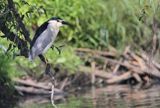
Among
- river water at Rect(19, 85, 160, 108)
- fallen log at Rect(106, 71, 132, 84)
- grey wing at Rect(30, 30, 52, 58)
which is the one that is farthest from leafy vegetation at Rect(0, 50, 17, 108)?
grey wing at Rect(30, 30, 52, 58)

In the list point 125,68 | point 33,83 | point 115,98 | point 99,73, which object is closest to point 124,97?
point 115,98

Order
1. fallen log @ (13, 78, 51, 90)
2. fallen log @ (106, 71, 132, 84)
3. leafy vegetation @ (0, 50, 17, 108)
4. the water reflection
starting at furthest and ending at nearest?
fallen log @ (106, 71, 132, 84) → fallen log @ (13, 78, 51, 90) → leafy vegetation @ (0, 50, 17, 108) → the water reflection

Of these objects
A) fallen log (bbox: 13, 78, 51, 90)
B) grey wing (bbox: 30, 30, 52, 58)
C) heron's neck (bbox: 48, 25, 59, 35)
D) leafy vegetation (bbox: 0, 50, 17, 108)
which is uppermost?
heron's neck (bbox: 48, 25, 59, 35)

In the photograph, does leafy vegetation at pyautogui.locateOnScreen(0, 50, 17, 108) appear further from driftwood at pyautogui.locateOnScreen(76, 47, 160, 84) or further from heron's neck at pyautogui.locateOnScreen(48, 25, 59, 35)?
heron's neck at pyautogui.locateOnScreen(48, 25, 59, 35)

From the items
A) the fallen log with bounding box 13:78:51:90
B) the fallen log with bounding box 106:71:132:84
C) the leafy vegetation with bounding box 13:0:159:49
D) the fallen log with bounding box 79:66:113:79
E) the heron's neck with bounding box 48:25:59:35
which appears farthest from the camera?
the leafy vegetation with bounding box 13:0:159:49

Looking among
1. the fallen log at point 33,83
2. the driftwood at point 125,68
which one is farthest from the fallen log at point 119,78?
the fallen log at point 33,83

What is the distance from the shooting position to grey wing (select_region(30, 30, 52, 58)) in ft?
32.6

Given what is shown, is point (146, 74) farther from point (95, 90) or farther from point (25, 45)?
point (25, 45)

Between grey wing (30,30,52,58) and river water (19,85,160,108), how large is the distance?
334 centimetres

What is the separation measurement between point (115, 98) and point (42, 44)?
5.05 meters

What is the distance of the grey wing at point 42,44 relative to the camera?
9.95m

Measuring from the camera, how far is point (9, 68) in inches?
661

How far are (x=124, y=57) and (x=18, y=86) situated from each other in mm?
3684

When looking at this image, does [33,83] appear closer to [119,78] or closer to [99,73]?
[99,73]
